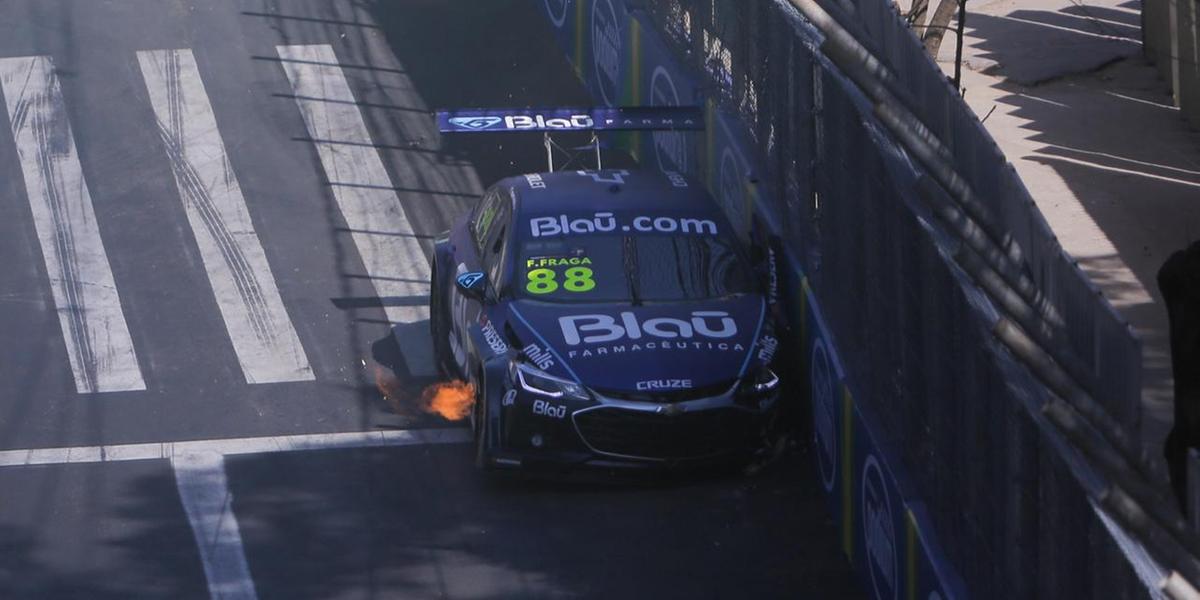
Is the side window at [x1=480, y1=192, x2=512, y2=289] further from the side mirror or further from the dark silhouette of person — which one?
the dark silhouette of person

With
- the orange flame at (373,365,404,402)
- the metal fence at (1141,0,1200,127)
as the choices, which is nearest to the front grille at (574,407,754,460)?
the orange flame at (373,365,404,402)

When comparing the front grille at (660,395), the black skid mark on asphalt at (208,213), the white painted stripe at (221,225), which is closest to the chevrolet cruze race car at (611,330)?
the front grille at (660,395)

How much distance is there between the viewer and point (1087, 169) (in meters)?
16.4

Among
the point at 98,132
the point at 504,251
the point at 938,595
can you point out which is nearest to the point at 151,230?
the point at 98,132

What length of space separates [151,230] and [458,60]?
5883mm

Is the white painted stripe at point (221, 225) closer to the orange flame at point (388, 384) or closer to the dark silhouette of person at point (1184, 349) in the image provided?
the orange flame at point (388, 384)

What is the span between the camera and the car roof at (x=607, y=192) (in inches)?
478

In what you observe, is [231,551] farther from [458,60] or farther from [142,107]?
[458,60]

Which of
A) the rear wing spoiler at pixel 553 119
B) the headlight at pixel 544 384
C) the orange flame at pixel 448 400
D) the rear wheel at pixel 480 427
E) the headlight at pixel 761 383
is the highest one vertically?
the rear wing spoiler at pixel 553 119

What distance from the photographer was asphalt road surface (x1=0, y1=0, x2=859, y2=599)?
33.6 feet

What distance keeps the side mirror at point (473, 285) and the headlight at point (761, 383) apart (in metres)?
1.96

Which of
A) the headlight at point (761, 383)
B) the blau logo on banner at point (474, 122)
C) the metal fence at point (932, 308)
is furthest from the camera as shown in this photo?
the blau logo on banner at point (474, 122)

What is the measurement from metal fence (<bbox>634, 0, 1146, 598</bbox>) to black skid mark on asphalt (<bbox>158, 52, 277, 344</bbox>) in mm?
4335

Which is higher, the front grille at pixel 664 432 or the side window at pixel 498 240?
the side window at pixel 498 240
